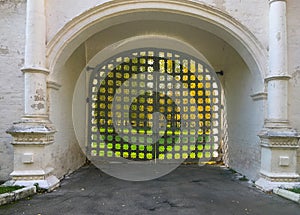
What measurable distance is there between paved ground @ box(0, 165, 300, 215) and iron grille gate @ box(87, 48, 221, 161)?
1.95 m

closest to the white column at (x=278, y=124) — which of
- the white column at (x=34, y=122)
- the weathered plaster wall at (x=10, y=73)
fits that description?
the white column at (x=34, y=122)

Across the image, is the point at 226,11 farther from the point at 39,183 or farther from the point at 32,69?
the point at 39,183

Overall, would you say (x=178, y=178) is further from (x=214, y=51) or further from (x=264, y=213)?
(x=214, y=51)

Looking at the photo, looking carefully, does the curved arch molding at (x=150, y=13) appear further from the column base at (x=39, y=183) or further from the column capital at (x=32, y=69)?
the column base at (x=39, y=183)

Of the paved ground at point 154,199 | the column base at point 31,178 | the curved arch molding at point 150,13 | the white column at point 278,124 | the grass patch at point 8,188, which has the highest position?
the curved arch molding at point 150,13

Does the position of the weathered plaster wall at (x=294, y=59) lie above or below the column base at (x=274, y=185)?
above

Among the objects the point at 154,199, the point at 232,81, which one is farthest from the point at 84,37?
the point at 232,81

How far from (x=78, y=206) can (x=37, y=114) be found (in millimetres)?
1591

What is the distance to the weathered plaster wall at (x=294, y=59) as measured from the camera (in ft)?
14.6

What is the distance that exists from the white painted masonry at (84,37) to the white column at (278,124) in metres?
0.01

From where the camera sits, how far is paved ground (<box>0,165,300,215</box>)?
318cm

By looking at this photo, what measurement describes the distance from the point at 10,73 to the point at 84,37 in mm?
1327

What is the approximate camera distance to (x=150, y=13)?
4.62 m

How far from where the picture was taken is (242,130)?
5.54 metres
